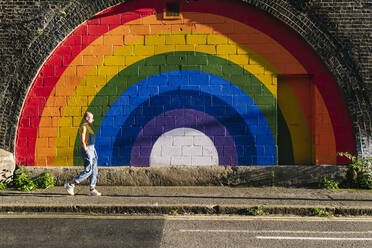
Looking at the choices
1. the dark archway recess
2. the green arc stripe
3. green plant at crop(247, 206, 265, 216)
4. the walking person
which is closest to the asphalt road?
green plant at crop(247, 206, 265, 216)

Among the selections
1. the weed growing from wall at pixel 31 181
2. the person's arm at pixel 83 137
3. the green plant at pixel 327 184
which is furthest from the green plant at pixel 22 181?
the green plant at pixel 327 184

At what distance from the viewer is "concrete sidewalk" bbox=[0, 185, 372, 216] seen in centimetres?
697

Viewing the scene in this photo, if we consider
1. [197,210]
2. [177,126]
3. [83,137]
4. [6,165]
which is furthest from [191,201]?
[6,165]

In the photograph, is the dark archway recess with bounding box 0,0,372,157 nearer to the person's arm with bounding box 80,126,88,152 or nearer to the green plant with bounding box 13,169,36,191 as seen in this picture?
the green plant with bounding box 13,169,36,191

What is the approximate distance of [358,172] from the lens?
9.05 meters

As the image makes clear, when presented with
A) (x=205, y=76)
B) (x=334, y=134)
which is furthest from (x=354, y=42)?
(x=205, y=76)

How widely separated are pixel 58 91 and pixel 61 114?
58 centimetres

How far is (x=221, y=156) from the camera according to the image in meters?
9.37

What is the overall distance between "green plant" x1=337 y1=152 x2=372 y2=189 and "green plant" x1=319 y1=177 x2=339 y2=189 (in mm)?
262

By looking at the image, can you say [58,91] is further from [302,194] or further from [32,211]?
[302,194]

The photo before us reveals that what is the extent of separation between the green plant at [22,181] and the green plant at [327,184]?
6.76m

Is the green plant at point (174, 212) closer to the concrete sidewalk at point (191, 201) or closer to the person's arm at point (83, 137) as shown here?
the concrete sidewalk at point (191, 201)

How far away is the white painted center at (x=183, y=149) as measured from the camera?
9352 mm

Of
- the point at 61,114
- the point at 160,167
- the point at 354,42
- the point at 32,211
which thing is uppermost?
the point at 354,42
